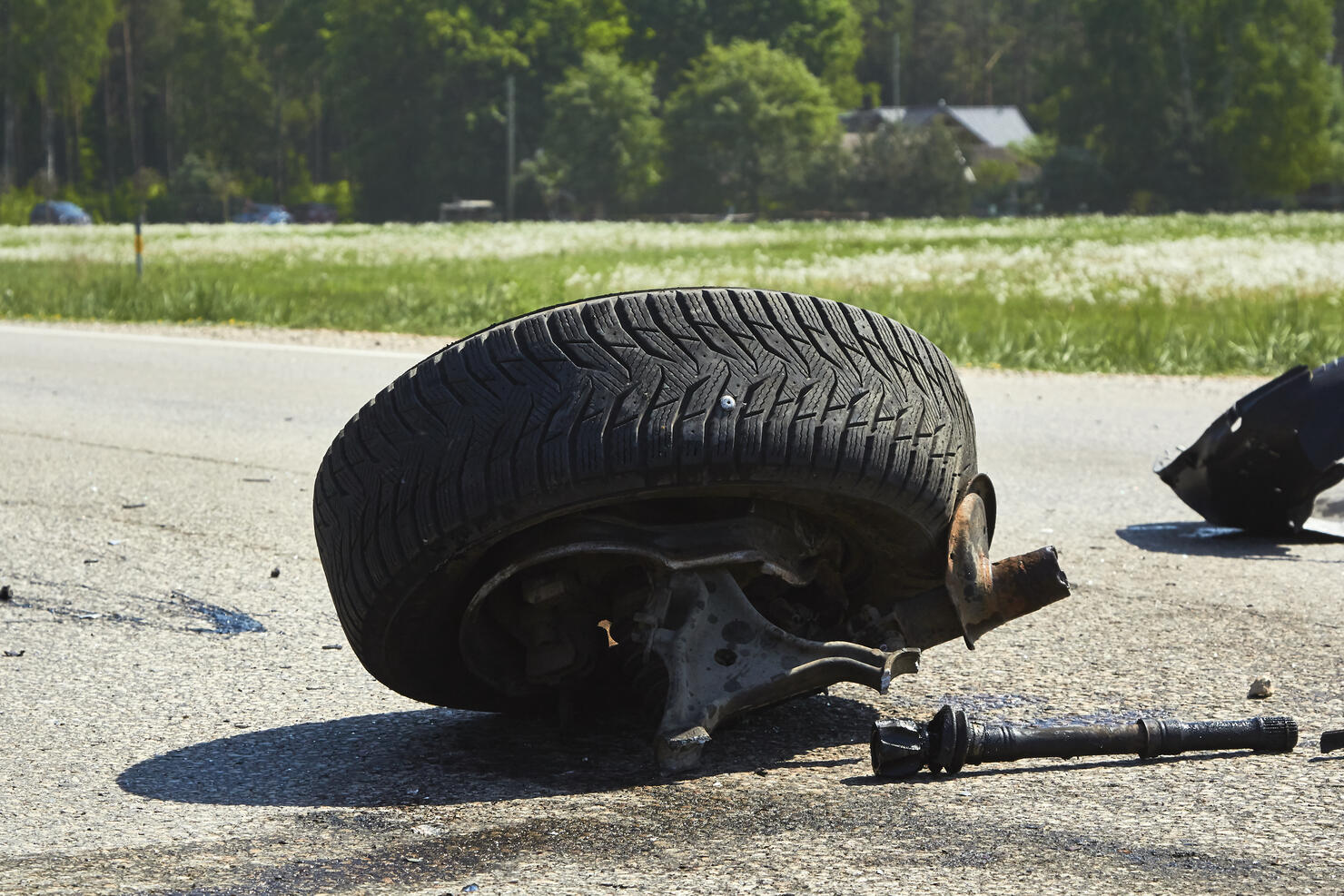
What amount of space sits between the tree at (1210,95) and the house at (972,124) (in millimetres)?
18690

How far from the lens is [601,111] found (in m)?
84.9

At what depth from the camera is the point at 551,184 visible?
85.6 metres

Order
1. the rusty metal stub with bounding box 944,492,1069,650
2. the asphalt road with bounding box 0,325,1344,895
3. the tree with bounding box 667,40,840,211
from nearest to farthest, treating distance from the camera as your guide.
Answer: the asphalt road with bounding box 0,325,1344,895 → the rusty metal stub with bounding box 944,492,1069,650 → the tree with bounding box 667,40,840,211

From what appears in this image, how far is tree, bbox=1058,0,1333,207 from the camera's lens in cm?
7712

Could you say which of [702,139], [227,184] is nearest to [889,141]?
[702,139]

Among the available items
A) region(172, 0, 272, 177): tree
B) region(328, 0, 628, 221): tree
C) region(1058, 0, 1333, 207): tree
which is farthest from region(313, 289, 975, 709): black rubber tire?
region(172, 0, 272, 177): tree

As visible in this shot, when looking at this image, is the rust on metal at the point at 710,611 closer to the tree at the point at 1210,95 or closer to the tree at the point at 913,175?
the tree at the point at 913,175

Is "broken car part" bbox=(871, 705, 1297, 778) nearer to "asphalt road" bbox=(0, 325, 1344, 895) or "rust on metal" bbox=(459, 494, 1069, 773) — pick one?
"asphalt road" bbox=(0, 325, 1344, 895)

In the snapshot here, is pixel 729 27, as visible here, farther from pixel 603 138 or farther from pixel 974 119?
pixel 974 119

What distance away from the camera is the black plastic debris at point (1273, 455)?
5113mm

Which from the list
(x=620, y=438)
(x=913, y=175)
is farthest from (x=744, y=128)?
(x=620, y=438)

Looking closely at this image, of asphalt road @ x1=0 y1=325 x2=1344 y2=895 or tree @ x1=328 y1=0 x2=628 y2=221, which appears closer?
asphalt road @ x1=0 y1=325 x2=1344 y2=895

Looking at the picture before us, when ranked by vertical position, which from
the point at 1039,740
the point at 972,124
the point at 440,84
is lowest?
the point at 1039,740

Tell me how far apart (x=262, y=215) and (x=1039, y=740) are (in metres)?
84.5
